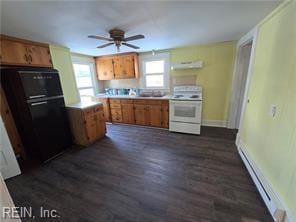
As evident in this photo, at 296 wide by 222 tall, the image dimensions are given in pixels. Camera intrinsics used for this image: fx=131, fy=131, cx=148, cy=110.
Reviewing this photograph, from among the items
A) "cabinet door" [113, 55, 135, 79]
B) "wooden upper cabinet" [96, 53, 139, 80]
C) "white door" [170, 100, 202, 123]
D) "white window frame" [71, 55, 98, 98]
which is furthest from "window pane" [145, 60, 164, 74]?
"white window frame" [71, 55, 98, 98]

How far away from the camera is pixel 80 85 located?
13.4 feet

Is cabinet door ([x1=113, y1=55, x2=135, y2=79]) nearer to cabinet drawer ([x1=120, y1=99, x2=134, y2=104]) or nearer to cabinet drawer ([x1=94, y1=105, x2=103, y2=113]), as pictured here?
cabinet drawer ([x1=120, y1=99, x2=134, y2=104])

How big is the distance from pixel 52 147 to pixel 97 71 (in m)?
2.87

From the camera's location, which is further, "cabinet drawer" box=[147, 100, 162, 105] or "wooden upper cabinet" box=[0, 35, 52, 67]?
"cabinet drawer" box=[147, 100, 162, 105]

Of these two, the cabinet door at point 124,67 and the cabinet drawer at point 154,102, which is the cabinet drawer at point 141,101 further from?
the cabinet door at point 124,67

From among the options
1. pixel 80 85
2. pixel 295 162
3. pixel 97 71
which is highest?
pixel 97 71

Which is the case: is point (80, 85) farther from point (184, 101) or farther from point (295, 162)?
point (295, 162)

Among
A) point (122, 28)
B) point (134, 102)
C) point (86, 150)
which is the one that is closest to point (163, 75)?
point (134, 102)

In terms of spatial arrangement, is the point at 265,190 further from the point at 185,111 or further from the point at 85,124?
the point at 85,124

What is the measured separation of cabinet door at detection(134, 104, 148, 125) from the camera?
12.5 feet

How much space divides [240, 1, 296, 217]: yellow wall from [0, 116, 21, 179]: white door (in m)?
3.64

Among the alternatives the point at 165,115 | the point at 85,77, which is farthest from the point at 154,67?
the point at 85,77

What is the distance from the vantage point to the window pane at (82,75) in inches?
156

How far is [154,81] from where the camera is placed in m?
4.16
